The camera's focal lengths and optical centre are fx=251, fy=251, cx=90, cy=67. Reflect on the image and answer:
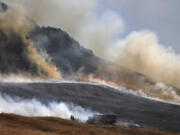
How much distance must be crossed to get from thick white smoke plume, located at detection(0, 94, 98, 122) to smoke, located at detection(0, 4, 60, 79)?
46.2 m

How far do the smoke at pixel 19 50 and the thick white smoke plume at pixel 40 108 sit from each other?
46162 millimetres

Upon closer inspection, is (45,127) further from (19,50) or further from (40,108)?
(19,50)

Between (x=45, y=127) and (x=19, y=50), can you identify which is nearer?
(x=45, y=127)

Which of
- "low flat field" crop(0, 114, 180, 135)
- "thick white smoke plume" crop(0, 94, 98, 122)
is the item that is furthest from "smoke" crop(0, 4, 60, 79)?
"low flat field" crop(0, 114, 180, 135)

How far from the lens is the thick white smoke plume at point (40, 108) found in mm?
47688

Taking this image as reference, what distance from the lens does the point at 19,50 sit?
11006 centimetres

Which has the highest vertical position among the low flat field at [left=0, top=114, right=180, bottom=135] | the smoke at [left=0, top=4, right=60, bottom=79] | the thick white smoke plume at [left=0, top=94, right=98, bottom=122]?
the smoke at [left=0, top=4, right=60, bottom=79]

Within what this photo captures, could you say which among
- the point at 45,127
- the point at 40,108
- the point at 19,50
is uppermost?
the point at 19,50

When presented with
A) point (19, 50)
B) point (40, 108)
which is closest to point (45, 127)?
point (40, 108)

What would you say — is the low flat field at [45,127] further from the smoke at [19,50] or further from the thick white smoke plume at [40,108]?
the smoke at [19,50]

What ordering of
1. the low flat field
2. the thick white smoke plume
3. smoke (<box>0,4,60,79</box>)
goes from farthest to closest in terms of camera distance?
1. smoke (<box>0,4,60,79</box>)
2. the thick white smoke plume
3. the low flat field

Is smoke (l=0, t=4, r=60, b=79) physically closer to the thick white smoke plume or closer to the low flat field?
the thick white smoke plume

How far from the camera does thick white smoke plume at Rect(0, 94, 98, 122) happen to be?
4769 centimetres

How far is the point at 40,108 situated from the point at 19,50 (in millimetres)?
64012
